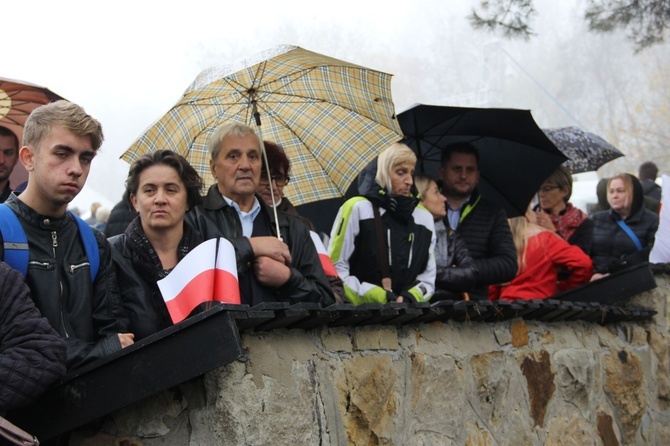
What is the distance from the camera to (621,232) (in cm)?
782

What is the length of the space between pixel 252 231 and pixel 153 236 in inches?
26.3

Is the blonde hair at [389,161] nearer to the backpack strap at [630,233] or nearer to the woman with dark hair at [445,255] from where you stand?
the woman with dark hair at [445,255]

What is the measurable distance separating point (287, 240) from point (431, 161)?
257cm

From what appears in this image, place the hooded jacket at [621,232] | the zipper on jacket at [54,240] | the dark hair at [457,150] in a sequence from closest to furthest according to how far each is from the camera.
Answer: the zipper on jacket at [54,240]
the dark hair at [457,150]
the hooded jacket at [621,232]

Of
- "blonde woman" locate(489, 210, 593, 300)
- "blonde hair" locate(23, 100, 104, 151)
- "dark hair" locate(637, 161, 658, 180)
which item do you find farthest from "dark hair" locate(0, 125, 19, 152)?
"dark hair" locate(637, 161, 658, 180)

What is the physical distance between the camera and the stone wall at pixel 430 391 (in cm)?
322

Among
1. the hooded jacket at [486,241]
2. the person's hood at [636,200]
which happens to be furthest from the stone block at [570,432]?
the person's hood at [636,200]

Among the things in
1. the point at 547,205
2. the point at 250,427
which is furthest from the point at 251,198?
the point at 547,205

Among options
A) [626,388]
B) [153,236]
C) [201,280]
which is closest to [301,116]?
[153,236]

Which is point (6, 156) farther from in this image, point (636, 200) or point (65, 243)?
point (636, 200)

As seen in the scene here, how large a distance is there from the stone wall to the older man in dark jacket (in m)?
0.38

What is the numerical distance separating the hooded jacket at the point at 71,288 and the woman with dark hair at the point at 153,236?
148mm

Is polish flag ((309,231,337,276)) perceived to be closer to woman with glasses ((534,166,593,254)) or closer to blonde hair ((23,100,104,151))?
blonde hair ((23,100,104,151))

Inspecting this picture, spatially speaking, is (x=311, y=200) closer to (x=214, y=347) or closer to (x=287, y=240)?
(x=287, y=240)
